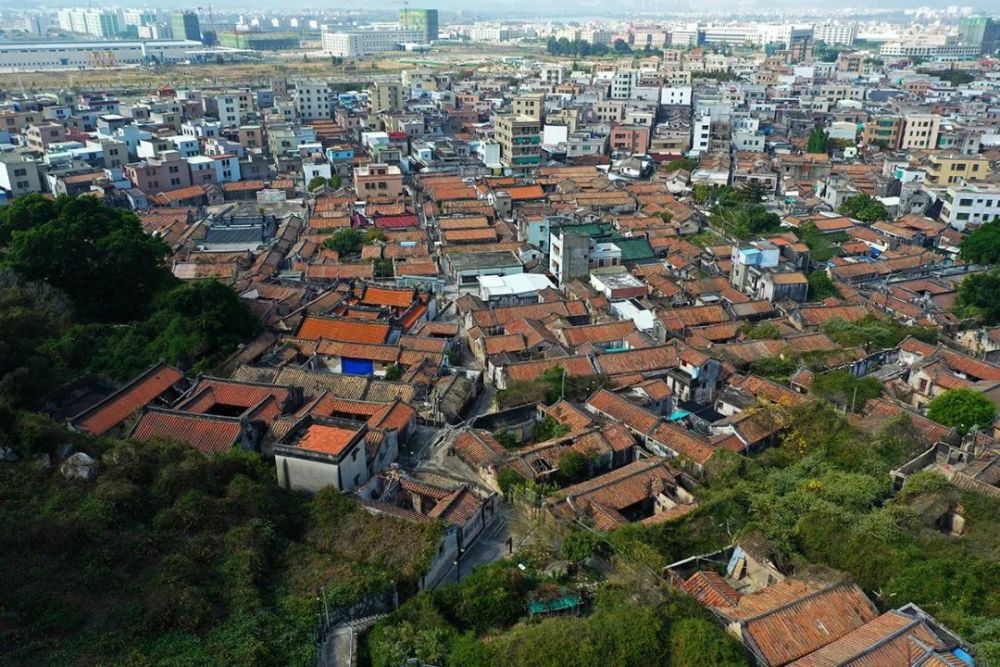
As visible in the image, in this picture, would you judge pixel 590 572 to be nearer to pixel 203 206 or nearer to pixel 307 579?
pixel 307 579

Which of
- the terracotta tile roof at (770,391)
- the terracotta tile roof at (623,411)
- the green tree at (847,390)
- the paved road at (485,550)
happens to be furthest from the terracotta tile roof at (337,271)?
the green tree at (847,390)

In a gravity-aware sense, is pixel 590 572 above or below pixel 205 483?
below

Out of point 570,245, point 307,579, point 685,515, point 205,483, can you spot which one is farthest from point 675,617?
point 570,245

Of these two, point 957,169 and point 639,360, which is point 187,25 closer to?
point 957,169

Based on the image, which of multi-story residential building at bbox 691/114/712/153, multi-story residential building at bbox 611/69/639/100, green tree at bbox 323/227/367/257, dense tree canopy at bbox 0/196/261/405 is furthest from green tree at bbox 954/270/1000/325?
multi-story residential building at bbox 611/69/639/100

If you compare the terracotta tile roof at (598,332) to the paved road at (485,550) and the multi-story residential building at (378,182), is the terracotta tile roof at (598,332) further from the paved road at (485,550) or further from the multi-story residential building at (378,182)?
the multi-story residential building at (378,182)
